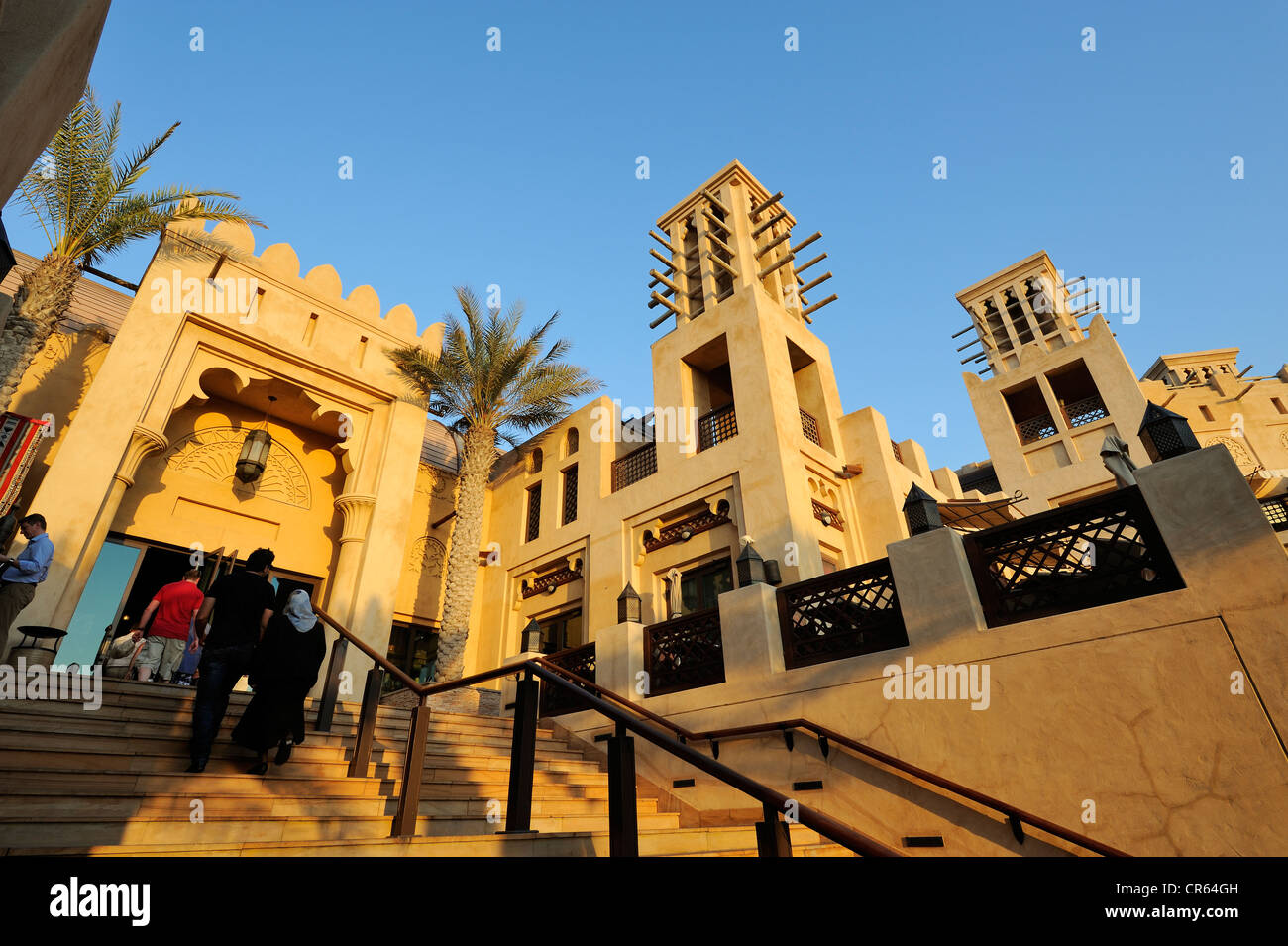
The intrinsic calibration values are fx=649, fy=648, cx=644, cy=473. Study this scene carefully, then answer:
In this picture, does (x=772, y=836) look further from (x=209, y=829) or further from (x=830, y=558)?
(x=830, y=558)

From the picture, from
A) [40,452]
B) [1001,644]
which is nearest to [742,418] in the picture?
[1001,644]

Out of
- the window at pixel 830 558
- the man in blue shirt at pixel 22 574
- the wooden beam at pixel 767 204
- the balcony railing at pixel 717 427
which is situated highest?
the wooden beam at pixel 767 204

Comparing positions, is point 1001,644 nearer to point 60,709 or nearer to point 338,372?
point 60,709

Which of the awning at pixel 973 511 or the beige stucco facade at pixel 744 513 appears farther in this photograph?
the awning at pixel 973 511

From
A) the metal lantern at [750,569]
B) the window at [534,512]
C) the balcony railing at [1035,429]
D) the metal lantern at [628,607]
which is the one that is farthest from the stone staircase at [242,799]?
the balcony railing at [1035,429]

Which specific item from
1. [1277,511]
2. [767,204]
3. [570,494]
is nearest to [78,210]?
[570,494]

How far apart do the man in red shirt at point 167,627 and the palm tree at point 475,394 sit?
201 inches

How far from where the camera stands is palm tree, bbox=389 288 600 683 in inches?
503

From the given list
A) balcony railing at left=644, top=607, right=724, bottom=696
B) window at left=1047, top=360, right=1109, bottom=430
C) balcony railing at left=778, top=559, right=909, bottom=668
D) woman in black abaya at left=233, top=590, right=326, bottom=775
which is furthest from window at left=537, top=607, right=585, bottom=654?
window at left=1047, top=360, right=1109, bottom=430

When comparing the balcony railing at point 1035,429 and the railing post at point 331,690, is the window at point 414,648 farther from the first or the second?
the balcony railing at point 1035,429

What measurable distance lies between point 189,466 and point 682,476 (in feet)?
29.6

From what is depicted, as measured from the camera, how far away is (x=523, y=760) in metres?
4.20

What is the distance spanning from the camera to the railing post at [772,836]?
2.34 metres
